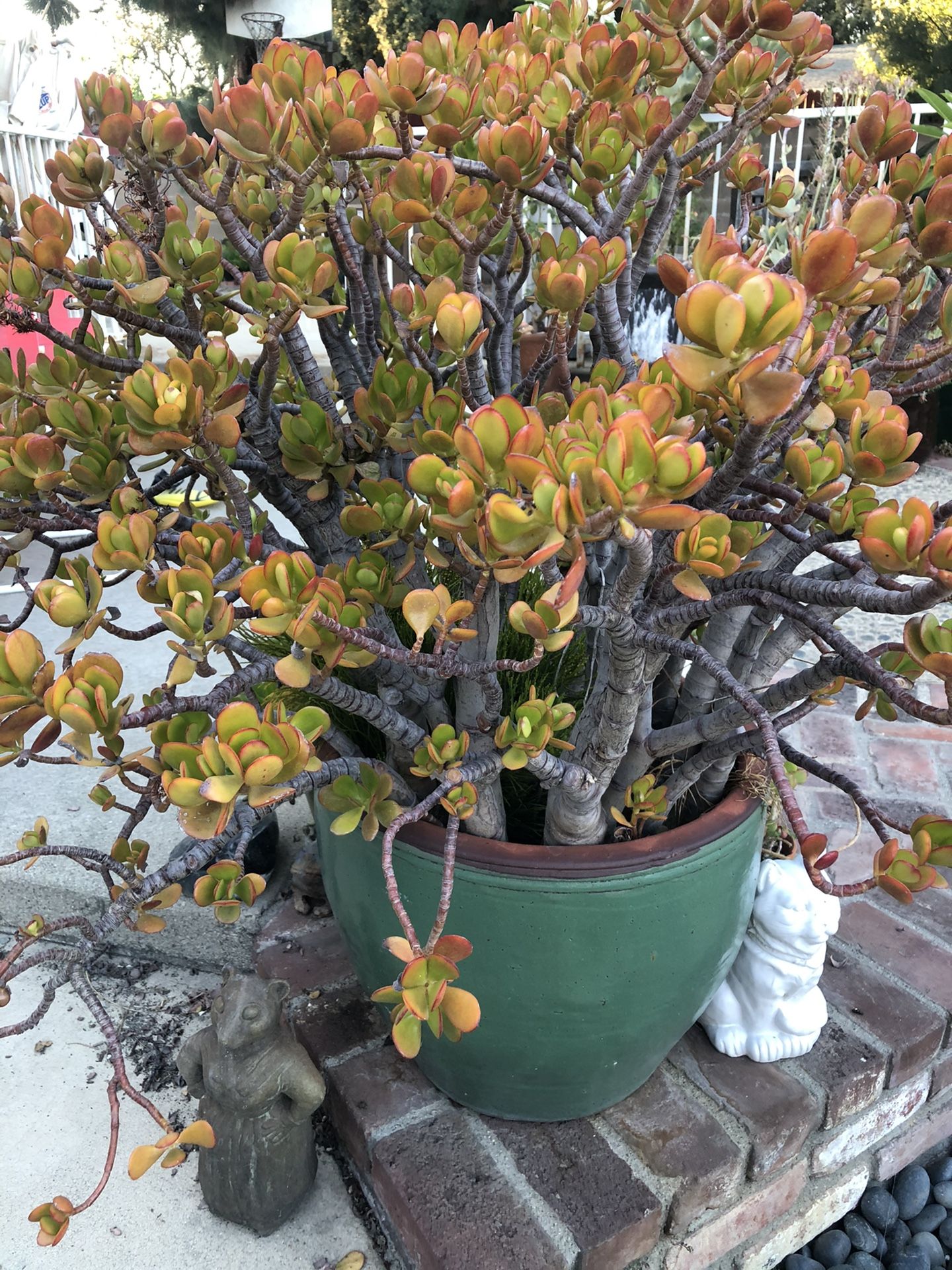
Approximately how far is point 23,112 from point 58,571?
4.13 metres

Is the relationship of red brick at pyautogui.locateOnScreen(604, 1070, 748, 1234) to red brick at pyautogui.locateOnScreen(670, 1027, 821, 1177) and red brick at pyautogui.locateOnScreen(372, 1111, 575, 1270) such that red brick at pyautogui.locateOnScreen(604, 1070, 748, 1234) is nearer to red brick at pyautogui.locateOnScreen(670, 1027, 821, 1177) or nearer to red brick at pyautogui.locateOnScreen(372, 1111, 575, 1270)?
red brick at pyautogui.locateOnScreen(670, 1027, 821, 1177)

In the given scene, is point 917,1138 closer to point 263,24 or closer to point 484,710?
point 484,710

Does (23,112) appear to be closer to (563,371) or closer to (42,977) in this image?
(42,977)

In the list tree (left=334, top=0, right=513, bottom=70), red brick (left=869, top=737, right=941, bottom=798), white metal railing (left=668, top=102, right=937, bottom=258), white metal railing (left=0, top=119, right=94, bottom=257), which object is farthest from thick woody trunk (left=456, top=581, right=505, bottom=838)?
tree (left=334, top=0, right=513, bottom=70)

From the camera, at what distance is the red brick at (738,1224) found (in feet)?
3.89

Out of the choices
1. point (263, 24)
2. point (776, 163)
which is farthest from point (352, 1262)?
point (776, 163)

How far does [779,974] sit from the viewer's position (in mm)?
1290

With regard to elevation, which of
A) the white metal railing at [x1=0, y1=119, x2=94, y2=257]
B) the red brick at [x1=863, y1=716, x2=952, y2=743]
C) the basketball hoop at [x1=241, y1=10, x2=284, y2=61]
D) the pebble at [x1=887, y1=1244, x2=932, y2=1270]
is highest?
the basketball hoop at [x1=241, y1=10, x2=284, y2=61]

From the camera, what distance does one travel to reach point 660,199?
3.04 ft

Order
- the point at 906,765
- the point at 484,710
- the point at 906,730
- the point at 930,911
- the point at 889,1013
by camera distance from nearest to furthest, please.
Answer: the point at 484,710 → the point at 889,1013 → the point at 930,911 → the point at 906,765 → the point at 906,730

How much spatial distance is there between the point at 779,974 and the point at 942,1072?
1.31 ft

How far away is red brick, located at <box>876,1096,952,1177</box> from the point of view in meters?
1.45

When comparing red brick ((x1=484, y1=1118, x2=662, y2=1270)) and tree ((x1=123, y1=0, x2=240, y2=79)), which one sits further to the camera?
tree ((x1=123, y1=0, x2=240, y2=79))

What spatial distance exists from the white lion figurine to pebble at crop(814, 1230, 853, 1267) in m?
0.32
